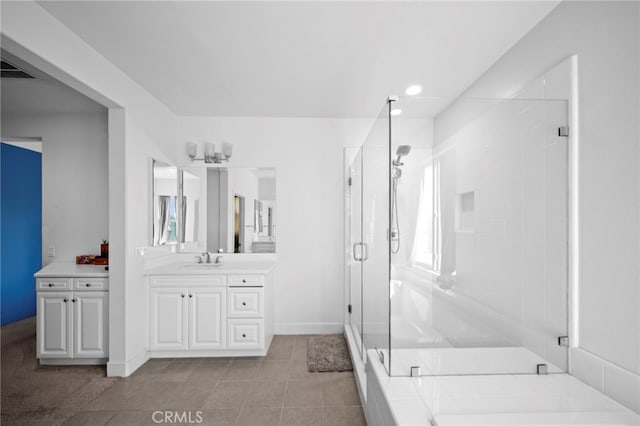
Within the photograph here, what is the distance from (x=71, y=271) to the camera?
110 inches

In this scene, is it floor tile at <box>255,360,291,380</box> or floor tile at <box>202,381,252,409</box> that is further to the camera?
floor tile at <box>255,360,291,380</box>

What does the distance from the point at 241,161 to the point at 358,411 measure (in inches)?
111

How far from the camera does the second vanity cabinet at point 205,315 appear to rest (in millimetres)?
2949

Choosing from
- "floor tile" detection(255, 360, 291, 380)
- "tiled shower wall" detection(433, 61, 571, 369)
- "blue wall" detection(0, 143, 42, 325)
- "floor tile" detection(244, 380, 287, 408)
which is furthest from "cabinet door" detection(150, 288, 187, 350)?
"blue wall" detection(0, 143, 42, 325)

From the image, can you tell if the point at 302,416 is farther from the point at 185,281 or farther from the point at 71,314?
the point at 71,314

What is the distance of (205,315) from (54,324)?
4.08 ft

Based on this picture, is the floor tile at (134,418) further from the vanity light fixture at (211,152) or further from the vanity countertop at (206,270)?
the vanity light fixture at (211,152)

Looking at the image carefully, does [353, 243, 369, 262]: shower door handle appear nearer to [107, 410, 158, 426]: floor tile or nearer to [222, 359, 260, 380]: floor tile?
[222, 359, 260, 380]: floor tile

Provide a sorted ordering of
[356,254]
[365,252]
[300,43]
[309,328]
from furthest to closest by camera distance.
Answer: [309,328], [356,254], [365,252], [300,43]

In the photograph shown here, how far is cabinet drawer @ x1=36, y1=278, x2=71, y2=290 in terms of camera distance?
272 centimetres

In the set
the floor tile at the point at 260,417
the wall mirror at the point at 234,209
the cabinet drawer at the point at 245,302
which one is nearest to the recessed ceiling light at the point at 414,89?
the wall mirror at the point at 234,209

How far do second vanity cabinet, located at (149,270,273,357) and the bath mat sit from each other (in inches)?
19.8

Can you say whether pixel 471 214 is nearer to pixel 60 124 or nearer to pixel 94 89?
pixel 94 89

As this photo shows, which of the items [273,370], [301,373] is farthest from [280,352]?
[301,373]
